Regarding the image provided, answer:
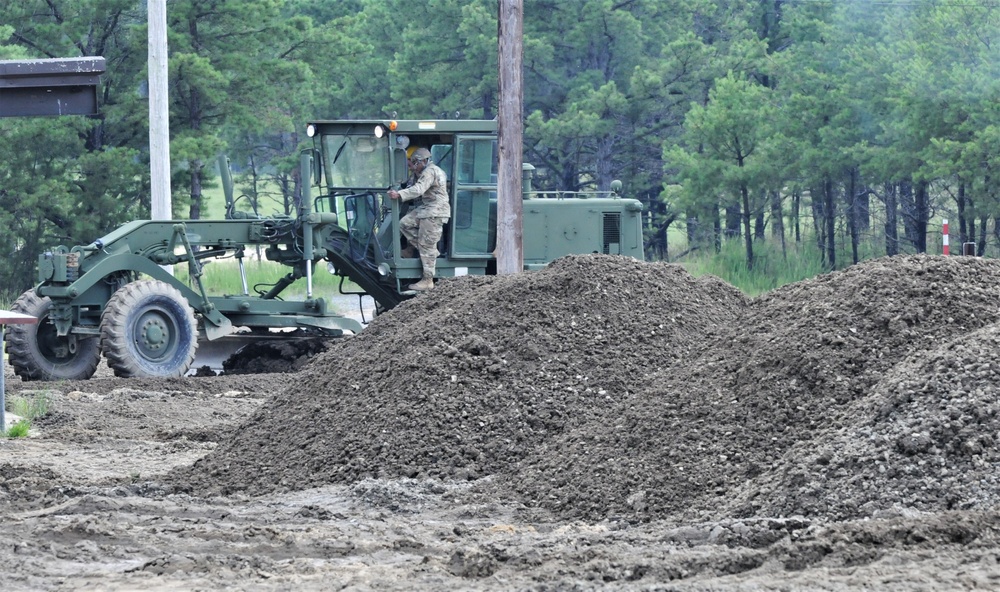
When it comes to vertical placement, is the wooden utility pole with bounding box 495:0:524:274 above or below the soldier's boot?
above

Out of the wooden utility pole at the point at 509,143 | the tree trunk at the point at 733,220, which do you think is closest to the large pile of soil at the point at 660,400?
the wooden utility pole at the point at 509,143

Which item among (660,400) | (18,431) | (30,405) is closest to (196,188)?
(30,405)

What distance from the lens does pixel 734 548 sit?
247 inches

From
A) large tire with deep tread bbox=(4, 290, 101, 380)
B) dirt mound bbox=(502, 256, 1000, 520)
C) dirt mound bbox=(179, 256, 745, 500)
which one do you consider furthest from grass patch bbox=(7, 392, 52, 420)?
dirt mound bbox=(502, 256, 1000, 520)

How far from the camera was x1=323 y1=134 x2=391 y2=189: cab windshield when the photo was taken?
52.0 feet

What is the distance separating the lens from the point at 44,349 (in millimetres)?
14711

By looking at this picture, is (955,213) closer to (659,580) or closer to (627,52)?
(627,52)

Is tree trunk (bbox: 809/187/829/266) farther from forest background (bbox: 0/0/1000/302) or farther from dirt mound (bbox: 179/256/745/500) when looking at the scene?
dirt mound (bbox: 179/256/745/500)

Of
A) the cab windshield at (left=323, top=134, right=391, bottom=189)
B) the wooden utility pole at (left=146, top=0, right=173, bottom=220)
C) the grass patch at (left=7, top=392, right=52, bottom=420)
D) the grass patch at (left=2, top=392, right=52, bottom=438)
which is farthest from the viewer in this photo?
the wooden utility pole at (left=146, top=0, right=173, bottom=220)

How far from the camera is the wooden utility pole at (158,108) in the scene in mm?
18609

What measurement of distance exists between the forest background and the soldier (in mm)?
10426

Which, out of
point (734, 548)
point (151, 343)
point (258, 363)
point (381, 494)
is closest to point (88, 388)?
point (151, 343)

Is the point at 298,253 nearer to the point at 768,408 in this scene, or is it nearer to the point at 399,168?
the point at 399,168

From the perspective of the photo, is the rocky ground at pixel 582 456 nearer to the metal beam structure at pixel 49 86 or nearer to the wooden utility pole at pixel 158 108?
the metal beam structure at pixel 49 86
